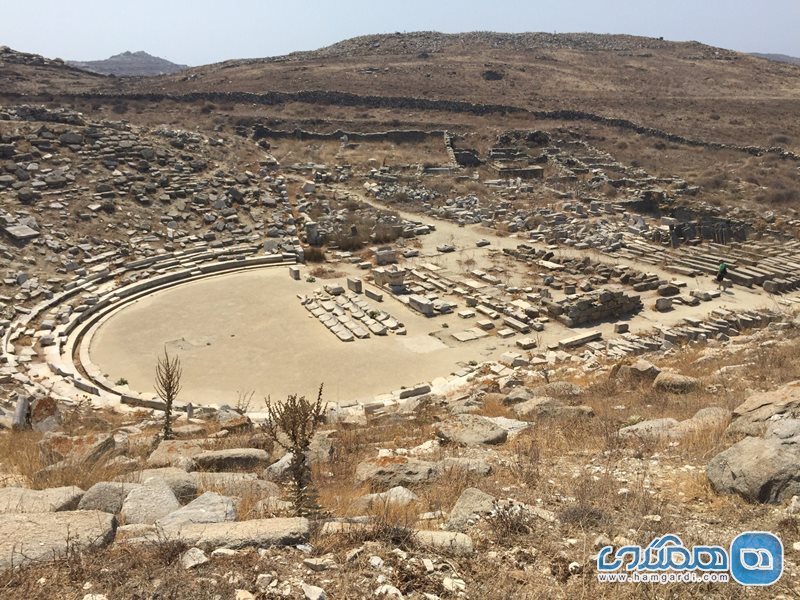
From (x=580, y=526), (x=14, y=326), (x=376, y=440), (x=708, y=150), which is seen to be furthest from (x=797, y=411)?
(x=708, y=150)

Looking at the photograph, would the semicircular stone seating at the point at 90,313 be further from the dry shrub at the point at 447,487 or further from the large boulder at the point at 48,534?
the large boulder at the point at 48,534

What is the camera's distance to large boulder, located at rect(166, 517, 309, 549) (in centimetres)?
410

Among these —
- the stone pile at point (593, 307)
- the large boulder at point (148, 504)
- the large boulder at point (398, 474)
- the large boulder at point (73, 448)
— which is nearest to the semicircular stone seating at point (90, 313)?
the large boulder at point (73, 448)

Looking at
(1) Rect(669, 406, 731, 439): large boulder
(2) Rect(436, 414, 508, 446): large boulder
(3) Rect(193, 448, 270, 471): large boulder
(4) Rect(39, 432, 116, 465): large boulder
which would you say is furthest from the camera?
(2) Rect(436, 414, 508, 446): large boulder

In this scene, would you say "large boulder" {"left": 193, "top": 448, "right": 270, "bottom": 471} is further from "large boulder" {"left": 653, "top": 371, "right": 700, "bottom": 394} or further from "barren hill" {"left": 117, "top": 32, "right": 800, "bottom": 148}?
"barren hill" {"left": 117, "top": 32, "right": 800, "bottom": 148}

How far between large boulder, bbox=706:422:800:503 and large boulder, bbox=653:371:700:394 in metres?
4.90

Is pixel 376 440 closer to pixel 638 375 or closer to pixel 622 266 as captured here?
pixel 638 375

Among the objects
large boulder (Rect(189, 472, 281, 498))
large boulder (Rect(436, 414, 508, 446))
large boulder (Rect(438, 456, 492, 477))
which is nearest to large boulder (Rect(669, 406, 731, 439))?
large boulder (Rect(436, 414, 508, 446))

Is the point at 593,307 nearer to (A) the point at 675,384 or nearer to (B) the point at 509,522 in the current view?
(A) the point at 675,384

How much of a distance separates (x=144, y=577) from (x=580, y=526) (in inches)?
125

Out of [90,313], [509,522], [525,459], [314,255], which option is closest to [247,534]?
[509,522]

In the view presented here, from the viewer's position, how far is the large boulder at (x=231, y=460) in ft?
24.7

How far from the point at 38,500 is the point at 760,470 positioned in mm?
6413

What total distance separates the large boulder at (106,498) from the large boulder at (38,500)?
0.10m
